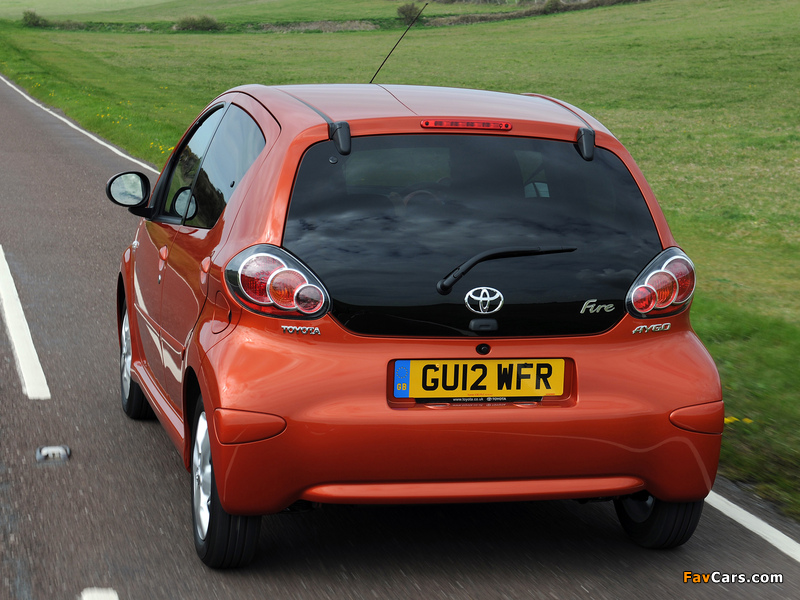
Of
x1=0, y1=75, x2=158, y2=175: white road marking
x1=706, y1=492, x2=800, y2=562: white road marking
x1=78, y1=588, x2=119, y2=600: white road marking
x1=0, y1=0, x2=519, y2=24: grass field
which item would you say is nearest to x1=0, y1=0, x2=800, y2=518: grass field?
x1=706, y1=492, x2=800, y2=562: white road marking

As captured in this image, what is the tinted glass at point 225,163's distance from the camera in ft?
13.8

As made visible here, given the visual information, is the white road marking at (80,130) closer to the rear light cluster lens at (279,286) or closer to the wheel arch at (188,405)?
the wheel arch at (188,405)

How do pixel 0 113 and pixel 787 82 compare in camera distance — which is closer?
pixel 0 113

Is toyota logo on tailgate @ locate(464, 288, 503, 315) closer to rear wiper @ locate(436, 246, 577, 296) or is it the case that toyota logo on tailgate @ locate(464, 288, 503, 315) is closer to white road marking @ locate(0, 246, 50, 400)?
rear wiper @ locate(436, 246, 577, 296)

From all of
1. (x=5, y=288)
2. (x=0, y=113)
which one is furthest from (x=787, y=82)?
(x=5, y=288)

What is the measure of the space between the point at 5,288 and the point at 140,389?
3924 millimetres

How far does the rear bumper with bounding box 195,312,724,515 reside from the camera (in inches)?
141

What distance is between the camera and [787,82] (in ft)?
130

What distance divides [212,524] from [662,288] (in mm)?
1754

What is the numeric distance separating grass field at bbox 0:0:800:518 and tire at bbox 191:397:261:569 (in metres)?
2.31

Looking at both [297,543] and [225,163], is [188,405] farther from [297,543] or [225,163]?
[225,163]

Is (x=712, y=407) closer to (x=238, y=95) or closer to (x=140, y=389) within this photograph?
(x=238, y=95)

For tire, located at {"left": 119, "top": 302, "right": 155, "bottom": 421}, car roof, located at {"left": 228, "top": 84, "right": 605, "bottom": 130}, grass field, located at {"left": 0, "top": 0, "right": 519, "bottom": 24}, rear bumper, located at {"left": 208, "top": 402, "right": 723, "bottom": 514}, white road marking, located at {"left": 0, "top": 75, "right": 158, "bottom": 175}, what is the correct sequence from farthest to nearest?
grass field, located at {"left": 0, "top": 0, "right": 519, "bottom": 24}
white road marking, located at {"left": 0, "top": 75, "right": 158, "bottom": 175}
tire, located at {"left": 119, "top": 302, "right": 155, "bottom": 421}
car roof, located at {"left": 228, "top": 84, "right": 605, "bottom": 130}
rear bumper, located at {"left": 208, "top": 402, "right": 723, "bottom": 514}

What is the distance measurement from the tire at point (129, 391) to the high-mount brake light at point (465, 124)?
2508mm
